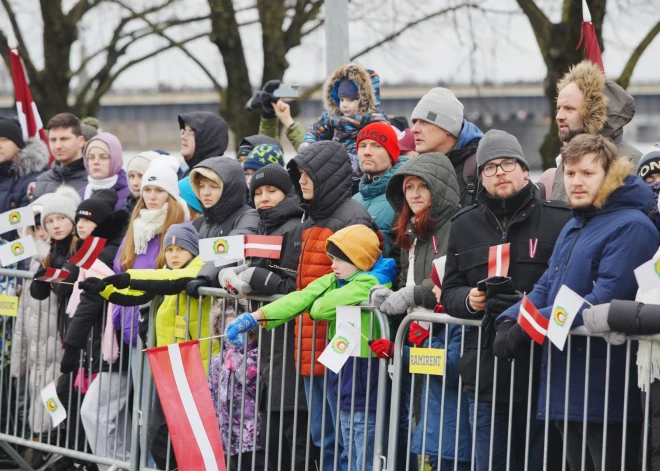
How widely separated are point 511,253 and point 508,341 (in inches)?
21.9

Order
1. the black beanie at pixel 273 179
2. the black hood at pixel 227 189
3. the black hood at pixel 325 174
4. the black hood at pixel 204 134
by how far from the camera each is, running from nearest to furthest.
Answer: the black hood at pixel 325 174, the black beanie at pixel 273 179, the black hood at pixel 227 189, the black hood at pixel 204 134

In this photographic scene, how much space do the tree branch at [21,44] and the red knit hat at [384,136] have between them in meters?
11.3

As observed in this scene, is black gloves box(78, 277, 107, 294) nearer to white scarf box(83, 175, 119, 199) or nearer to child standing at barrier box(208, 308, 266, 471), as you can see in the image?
child standing at barrier box(208, 308, 266, 471)

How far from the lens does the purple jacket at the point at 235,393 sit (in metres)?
6.39

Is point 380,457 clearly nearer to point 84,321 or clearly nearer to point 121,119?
point 84,321

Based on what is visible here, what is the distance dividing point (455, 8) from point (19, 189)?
6.82m

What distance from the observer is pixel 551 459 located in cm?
528

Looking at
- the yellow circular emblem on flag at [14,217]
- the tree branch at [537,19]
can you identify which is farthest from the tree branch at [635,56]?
the yellow circular emblem on flag at [14,217]

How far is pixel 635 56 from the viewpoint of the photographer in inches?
500

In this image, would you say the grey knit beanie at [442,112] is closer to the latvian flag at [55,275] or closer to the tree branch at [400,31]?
the latvian flag at [55,275]

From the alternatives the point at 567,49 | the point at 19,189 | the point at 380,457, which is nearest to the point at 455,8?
the point at 567,49

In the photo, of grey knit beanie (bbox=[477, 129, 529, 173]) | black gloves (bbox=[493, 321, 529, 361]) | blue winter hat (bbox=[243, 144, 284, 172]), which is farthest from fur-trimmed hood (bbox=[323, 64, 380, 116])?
black gloves (bbox=[493, 321, 529, 361])

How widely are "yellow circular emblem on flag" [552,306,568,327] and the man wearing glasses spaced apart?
44 cm

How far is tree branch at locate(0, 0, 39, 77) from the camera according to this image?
54.6ft
